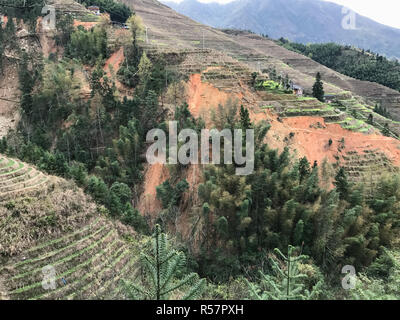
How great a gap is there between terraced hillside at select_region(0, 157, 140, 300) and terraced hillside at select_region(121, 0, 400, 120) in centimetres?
2098

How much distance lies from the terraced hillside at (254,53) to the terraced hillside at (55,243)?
2098cm

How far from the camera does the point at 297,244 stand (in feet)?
45.4

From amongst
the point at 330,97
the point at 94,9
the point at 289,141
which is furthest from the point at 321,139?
the point at 94,9

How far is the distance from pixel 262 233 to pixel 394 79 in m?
46.1

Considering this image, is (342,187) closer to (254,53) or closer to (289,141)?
(289,141)

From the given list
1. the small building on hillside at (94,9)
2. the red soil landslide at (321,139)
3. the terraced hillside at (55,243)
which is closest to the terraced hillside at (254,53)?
the small building on hillside at (94,9)

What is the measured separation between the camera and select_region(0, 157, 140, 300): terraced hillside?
8766 millimetres

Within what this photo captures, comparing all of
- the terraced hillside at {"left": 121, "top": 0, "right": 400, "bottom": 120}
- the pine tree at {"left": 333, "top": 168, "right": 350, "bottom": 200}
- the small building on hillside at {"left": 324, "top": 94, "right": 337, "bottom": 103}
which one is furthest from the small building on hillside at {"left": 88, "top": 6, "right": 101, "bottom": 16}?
the pine tree at {"left": 333, "top": 168, "right": 350, "bottom": 200}

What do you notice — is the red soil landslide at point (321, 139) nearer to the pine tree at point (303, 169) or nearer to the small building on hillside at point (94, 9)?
the pine tree at point (303, 169)

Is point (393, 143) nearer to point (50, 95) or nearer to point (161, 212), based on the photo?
point (161, 212)

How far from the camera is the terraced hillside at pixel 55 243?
8.77m

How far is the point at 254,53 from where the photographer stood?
131ft

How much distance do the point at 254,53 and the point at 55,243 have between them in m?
36.7

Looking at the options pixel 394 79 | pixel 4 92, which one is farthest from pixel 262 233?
pixel 394 79
